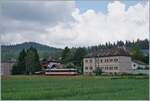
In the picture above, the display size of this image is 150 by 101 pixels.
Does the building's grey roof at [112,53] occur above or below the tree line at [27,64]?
above

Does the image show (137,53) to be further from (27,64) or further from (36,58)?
(27,64)

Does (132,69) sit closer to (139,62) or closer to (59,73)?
(139,62)

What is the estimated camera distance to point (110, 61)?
121562mm

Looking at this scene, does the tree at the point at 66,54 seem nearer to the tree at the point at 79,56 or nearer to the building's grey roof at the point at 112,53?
the tree at the point at 79,56

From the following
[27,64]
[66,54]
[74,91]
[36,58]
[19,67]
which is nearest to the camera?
[74,91]

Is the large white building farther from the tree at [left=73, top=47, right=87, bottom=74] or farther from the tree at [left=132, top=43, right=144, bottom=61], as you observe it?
the tree at [left=132, top=43, right=144, bottom=61]

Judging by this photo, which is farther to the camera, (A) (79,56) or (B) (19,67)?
(A) (79,56)

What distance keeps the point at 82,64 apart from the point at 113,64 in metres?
17.6

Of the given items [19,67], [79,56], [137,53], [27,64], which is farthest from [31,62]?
[137,53]

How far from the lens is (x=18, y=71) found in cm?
10488

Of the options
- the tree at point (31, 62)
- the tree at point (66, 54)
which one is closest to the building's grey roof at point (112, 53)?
the tree at point (66, 54)

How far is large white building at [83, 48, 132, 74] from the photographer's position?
11829 centimetres

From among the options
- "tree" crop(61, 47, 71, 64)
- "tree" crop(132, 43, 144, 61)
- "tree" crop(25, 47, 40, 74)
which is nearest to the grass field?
"tree" crop(25, 47, 40, 74)

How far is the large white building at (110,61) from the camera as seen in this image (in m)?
118
